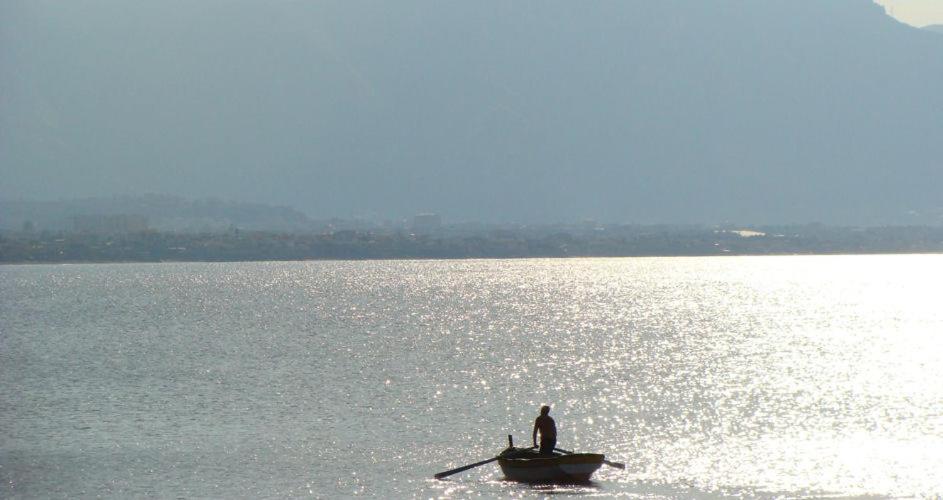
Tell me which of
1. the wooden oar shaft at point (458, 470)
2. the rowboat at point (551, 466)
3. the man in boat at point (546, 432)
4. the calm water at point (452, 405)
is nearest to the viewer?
the rowboat at point (551, 466)

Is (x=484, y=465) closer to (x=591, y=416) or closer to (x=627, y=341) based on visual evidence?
(x=591, y=416)

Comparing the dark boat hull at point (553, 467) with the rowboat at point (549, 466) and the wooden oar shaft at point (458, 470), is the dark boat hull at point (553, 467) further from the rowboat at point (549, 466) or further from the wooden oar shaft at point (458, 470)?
the wooden oar shaft at point (458, 470)

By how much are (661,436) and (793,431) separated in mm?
5993

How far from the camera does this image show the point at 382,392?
232 ft

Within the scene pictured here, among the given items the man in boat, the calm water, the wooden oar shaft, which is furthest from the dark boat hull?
the wooden oar shaft

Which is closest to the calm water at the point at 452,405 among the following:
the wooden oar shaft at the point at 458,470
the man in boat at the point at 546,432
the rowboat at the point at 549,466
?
the wooden oar shaft at the point at 458,470

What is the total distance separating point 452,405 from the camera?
6475 centimetres

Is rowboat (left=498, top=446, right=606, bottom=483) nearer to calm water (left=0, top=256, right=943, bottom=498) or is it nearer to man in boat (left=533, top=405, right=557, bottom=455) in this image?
man in boat (left=533, top=405, right=557, bottom=455)

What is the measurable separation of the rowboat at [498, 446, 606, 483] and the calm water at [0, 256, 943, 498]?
72 cm

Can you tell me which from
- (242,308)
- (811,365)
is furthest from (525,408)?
(242,308)

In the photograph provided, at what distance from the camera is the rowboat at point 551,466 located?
43.1 metres

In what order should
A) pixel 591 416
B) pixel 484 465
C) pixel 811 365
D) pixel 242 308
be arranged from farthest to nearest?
pixel 242 308 < pixel 811 365 < pixel 591 416 < pixel 484 465

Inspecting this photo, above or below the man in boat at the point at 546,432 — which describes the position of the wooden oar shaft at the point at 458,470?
below

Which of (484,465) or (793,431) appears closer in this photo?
(484,465)
